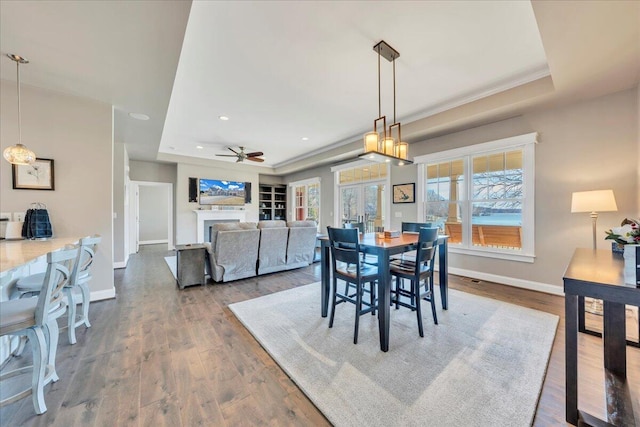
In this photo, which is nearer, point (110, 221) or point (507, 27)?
point (507, 27)

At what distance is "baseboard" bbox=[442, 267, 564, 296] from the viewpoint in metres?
3.41

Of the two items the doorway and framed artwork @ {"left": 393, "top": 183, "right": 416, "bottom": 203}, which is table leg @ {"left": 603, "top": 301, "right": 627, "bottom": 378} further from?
the doorway

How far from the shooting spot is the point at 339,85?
3197 mm

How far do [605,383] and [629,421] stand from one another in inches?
14.4

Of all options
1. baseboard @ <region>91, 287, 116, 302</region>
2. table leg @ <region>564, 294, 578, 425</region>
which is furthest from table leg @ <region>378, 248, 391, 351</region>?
baseboard @ <region>91, 287, 116, 302</region>

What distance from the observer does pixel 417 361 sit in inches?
75.7

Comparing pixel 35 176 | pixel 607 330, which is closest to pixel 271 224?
pixel 35 176

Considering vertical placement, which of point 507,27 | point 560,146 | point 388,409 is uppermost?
point 507,27

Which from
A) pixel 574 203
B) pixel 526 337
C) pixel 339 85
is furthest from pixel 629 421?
pixel 339 85

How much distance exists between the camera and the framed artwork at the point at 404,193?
5003 mm

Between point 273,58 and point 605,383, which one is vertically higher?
point 273,58

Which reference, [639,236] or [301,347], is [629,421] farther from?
[301,347]

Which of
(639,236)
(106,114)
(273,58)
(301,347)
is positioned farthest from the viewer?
(106,114)

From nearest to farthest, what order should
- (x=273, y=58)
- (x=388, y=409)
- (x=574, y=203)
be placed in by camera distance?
(x=388, y=409) < (x=273, y=58) < (x=574, y=203)
